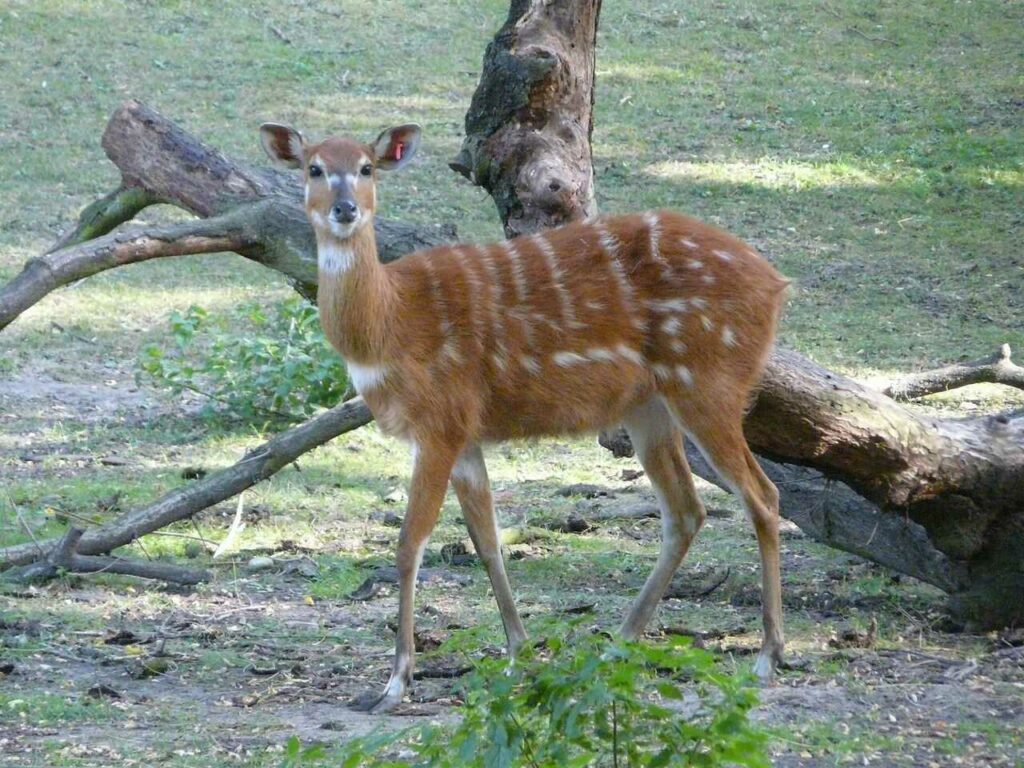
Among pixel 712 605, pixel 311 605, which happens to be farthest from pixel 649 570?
pixel 311 605

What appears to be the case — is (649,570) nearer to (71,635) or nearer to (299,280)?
(299,280)

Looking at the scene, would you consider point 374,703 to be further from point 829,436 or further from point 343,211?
point 829,436

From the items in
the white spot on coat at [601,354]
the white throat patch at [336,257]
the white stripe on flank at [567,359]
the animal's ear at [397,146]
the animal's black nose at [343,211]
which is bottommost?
the white stripe on flank at [567,359]

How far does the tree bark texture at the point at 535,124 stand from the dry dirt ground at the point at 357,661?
5.07 feet

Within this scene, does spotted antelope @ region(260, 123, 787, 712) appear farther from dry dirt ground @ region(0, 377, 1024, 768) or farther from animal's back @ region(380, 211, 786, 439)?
dry dirt ground @ region(0, 377, 1024, 768)

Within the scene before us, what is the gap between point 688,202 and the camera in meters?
12.8

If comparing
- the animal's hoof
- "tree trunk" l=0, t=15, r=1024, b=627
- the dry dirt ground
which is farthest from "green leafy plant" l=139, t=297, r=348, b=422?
the animal's hoof

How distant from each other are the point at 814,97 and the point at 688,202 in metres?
2.63

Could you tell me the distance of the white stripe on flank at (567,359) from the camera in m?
5.75

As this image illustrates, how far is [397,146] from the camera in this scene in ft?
19.5

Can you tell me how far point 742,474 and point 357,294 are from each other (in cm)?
144

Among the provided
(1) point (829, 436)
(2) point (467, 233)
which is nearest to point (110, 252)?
(1) point (829, 436)

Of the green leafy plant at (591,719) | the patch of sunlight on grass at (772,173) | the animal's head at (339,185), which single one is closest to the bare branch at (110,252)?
the animal's head at (339,185)

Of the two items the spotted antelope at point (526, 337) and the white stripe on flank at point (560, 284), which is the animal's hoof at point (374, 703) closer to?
the spotted antelope at point (526, 337)
